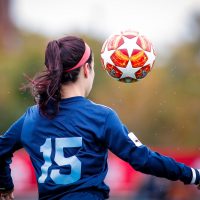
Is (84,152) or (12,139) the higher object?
(84,152)

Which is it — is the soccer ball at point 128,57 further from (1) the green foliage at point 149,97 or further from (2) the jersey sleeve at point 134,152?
(1) the green foliage at point 149,97

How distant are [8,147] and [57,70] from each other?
830 mm

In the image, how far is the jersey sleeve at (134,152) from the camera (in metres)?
6.23

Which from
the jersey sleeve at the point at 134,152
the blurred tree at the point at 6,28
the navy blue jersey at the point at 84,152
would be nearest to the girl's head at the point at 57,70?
the navy blue jersey at the point at 84,152

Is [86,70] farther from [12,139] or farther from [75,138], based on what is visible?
[12,139]

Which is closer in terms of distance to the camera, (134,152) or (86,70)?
(134,152)

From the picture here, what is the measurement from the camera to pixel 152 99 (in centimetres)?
4884

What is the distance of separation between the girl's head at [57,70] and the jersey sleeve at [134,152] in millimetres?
421

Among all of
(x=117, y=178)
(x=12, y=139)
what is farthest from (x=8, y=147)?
(x=117, y=178)

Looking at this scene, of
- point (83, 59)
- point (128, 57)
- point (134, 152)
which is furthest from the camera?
point (128, 57)

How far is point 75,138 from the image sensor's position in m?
6.29

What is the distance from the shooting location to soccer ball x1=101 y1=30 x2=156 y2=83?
293 inches

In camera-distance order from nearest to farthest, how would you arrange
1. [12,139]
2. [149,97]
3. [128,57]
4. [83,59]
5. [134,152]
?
[134,152] < [83,59] < [12,139] < [128,57] < [149,97]

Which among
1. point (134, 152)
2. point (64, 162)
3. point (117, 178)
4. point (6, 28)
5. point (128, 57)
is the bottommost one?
point (6, 28)
